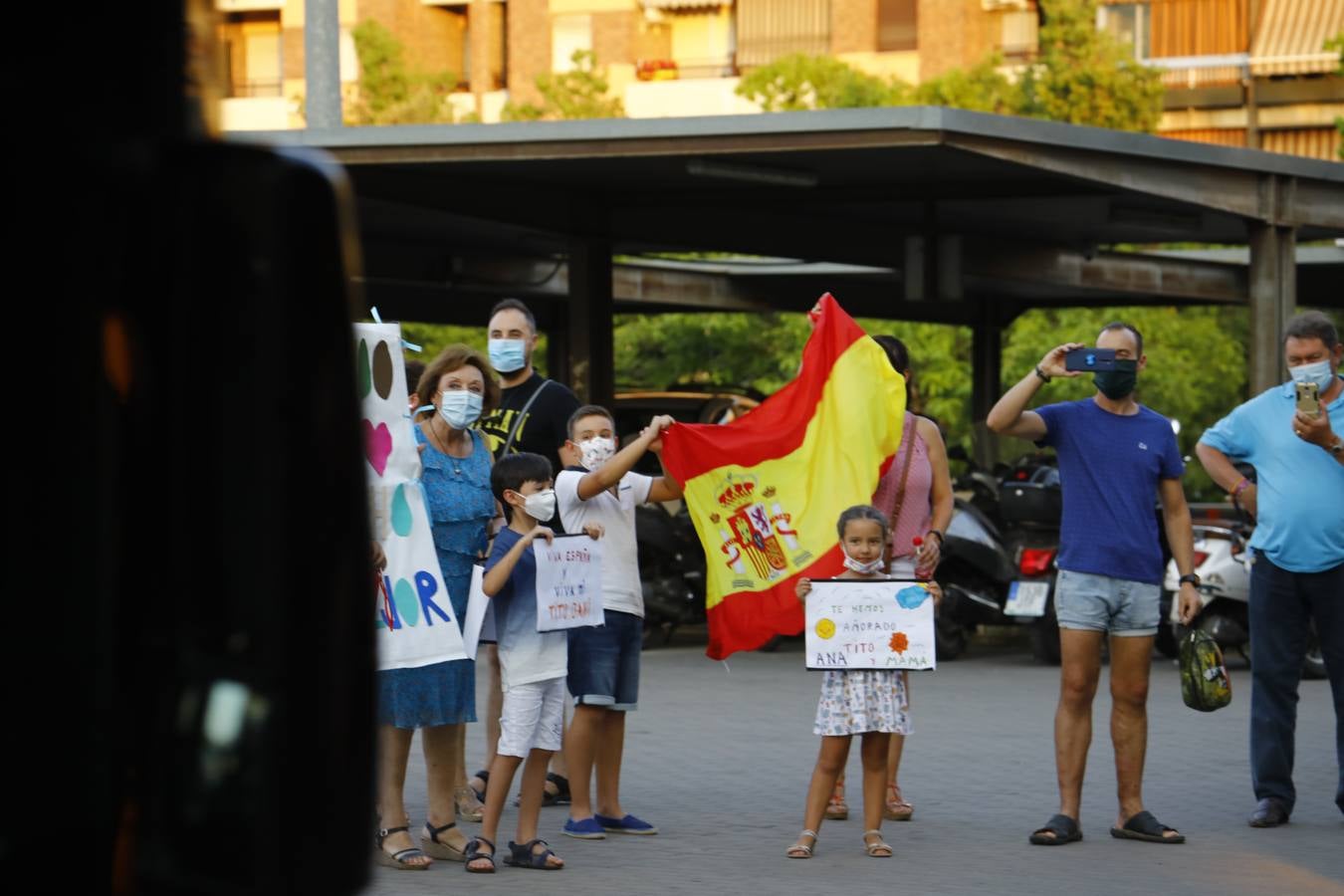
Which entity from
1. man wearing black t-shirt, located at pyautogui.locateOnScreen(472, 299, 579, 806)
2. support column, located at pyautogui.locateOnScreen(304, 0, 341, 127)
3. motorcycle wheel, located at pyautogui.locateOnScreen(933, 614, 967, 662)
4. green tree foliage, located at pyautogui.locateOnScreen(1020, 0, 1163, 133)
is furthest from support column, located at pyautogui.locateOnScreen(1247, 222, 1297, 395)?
green tree foliage, located at pyautogui.locateOnScreen(1020, 0, 1163, 133)

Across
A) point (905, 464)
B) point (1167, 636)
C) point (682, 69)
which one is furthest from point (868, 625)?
point (682, 69)

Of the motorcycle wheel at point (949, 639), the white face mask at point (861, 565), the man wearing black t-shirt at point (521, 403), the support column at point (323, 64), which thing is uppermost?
the support column at point (323, 64)

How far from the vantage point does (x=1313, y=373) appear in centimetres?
873

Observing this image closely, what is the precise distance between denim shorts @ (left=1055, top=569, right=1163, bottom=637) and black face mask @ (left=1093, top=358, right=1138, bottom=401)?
69 centimetres

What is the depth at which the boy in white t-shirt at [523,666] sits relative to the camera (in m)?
7.73

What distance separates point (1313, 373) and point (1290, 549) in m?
A: 0.72

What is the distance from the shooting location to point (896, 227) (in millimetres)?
23766

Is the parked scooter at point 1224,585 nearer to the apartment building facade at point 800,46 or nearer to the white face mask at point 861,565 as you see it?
the white face mask at point 861,565

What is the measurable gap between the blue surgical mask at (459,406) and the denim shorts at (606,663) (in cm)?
89

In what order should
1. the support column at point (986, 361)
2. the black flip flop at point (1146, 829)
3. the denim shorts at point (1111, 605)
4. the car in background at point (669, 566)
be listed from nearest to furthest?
the denim shorts at point (1111, 605), the black flip flop at point (1146, 829), the car in background at point (669, 566), the support column at point (986, 361)

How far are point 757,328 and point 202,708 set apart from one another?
34583 mm

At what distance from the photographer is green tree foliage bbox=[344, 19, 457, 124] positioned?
44.9 m

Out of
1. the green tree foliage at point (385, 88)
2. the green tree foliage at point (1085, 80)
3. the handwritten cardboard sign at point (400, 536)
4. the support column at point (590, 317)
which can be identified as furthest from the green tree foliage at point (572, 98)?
the handwritten cardboard sign at point (400, 536)

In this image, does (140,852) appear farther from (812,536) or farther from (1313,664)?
(1313,664)
